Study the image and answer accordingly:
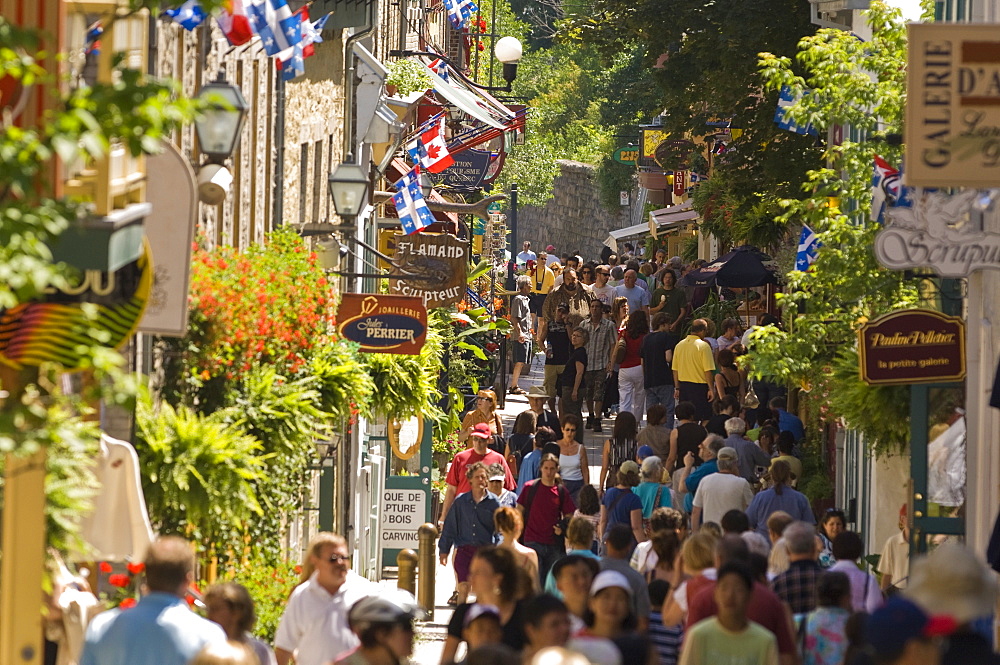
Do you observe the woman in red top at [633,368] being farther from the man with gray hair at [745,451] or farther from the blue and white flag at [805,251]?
the man with gray hair at [745,451]

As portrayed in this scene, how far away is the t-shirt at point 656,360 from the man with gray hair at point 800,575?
11900 millimetres

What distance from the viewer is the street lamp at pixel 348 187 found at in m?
14.0

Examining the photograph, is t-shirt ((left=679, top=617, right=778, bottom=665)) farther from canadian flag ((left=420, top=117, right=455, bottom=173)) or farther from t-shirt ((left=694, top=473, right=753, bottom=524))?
canadian flag ((left=420, top=117, right=455, bottom=173))

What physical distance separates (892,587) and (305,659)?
16.1 feet

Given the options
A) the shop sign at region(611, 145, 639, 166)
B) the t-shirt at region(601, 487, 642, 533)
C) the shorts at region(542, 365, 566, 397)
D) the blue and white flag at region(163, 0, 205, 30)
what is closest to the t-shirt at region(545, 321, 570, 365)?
the shorts at region(542, 365, 566, 397)

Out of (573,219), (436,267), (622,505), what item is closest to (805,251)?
(436,267)

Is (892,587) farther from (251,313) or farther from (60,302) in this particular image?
(60,302)

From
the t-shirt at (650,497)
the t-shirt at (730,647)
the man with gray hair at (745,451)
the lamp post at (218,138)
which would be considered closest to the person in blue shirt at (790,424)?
the man with gray hair at (745,451)

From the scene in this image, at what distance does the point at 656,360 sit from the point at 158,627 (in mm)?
14775

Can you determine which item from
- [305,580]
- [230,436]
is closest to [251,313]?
[230,436]

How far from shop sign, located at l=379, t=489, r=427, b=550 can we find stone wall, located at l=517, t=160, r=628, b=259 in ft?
164

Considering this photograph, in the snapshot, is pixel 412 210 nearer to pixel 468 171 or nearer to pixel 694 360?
pixel 694 360

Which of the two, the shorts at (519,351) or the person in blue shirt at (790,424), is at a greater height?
the shorts at (519,351)

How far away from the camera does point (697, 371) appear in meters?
20.2
